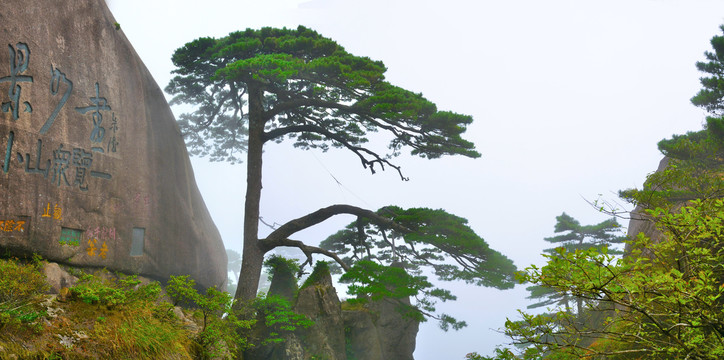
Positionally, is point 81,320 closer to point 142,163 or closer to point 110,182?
point 110,182

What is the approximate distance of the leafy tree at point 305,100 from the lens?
11.6 metres

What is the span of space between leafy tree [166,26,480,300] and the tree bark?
0.08 ft

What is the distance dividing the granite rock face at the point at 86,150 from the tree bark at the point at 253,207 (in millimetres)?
1621

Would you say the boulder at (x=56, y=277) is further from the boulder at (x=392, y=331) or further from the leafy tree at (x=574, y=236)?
the leafy tree at (x=574, y=236)

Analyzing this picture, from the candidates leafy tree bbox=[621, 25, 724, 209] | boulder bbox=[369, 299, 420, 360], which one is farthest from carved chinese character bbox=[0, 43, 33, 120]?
leafy tree bbox=[621, 25, 724, 209]

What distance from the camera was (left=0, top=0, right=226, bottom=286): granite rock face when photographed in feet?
30.5

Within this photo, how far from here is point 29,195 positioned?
366 inches

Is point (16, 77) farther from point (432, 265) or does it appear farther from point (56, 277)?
point (432, 265)

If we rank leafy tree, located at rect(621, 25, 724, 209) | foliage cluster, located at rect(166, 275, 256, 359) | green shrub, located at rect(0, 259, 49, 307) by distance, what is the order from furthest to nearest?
leafy tree, located at rect(621, 25, 724, 209) → foliage cluster, located at rect(166, 275, 256, 359) → green shrub, located at rect(0, 259, 49, 307)

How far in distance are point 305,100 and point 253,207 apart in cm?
312

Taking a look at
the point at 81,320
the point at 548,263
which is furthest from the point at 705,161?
the point at 81,320

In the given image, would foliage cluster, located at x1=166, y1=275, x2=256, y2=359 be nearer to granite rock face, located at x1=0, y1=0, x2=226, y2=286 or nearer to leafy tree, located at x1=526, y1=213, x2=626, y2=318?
granite rock face, located at x1=0, y1=0, x2=226, y2=286

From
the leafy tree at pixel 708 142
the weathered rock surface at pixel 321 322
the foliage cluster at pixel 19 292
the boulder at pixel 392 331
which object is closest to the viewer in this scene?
the foliage cluster at pixel 19 292

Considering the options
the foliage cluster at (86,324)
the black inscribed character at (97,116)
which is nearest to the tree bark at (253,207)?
the black inscribed character at (97,116)
